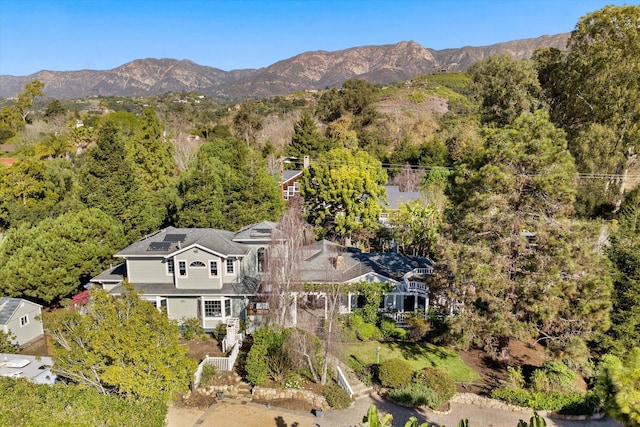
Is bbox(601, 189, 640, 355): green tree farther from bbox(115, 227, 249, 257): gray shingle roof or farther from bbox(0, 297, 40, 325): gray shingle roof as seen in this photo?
bbox(0, 297, 40, 325): gray shingle roof

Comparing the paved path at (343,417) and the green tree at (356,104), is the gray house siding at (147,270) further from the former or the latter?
the green tree at (356,104)

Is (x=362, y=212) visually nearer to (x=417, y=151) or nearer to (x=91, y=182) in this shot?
(x=91, y=182)

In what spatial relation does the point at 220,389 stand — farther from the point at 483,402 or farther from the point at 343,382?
the point at 483,402

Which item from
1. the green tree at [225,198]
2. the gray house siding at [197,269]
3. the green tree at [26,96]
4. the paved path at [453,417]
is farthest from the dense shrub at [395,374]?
the green tree at [26,96]

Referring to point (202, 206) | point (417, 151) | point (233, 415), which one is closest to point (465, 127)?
point (417, 151)

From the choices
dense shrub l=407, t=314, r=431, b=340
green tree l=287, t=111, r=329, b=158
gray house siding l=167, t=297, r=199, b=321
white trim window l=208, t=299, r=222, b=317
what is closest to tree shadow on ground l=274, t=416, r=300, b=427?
white trim window l=208, t=299, r=222, b=317

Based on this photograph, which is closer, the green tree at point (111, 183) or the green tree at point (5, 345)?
the green tree at point (5, 345)

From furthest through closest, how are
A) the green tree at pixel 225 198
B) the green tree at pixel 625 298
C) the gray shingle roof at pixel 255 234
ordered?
the green tree at pixel 225 198 < the gray shingle roof at pixel 255 234 < the green tree at pixel 625 298
